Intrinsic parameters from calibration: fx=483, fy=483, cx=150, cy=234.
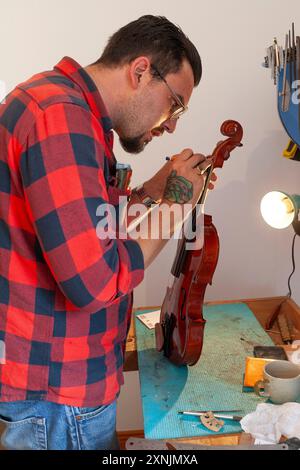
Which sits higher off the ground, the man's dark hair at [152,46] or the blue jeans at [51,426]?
the man's dark hair at [152,46]

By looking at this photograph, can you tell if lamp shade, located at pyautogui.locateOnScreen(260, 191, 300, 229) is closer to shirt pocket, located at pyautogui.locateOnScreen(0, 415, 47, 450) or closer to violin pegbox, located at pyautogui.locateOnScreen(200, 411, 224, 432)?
violin pegbox, located at pyautogui.locateOnScreen(200, 411, 224, 432)

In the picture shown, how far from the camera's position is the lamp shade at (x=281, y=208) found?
1.37 m

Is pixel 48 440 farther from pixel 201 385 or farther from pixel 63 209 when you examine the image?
pixel 63 209

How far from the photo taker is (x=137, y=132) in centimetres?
109

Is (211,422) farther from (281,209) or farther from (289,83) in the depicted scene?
(289,83)

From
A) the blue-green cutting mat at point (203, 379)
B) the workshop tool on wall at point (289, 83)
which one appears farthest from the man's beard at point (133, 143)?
the blue-green cutting mat at point (203, 379)

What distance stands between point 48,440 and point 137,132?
27.1 inches

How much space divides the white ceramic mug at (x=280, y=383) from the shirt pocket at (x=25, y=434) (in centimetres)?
50

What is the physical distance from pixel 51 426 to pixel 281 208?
2.77 ft

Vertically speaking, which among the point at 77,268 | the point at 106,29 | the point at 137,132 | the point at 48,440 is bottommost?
the point at 48,440

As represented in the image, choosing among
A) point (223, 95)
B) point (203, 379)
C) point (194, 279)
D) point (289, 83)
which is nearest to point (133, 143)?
point (194, 279)

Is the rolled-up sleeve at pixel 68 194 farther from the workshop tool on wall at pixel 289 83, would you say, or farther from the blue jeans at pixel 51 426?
the workshop tool on wall at pixel 289 83

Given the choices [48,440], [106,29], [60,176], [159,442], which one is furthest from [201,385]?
[106,29]

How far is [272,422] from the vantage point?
981 millimetres
